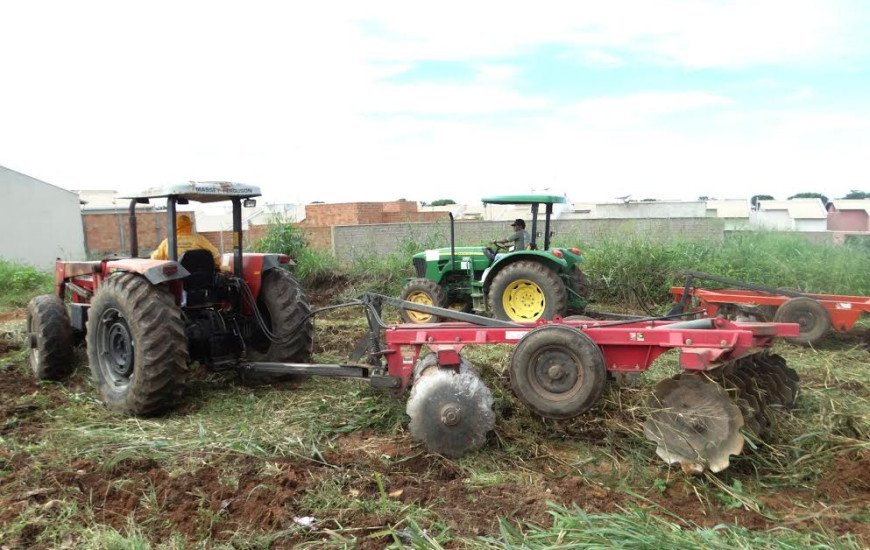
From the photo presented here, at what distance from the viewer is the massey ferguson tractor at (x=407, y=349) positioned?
3.84 meters

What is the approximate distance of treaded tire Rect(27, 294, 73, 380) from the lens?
5875mm

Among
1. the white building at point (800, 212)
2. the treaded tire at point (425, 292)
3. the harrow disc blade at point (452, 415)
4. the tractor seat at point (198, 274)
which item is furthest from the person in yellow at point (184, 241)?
the white building at point (800, 212)

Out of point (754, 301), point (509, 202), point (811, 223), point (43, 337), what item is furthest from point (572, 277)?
point (811, 223)

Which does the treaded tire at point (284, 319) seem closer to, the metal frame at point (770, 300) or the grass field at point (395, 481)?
the grass field at point (395, 481)

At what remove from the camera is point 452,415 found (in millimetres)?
3980

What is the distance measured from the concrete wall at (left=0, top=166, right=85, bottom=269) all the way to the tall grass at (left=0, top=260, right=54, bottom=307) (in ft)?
22.5

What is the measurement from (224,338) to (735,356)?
12.8ft

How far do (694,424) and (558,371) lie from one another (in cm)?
83

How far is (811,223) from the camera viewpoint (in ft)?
101

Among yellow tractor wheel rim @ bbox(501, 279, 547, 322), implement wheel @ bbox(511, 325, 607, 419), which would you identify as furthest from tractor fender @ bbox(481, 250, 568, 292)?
implement wheel @ bbox(511, 325, 607, 419)

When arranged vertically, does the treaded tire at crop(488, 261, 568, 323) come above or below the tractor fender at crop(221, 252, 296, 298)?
below

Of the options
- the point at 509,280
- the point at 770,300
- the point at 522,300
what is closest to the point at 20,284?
the point at 509,280

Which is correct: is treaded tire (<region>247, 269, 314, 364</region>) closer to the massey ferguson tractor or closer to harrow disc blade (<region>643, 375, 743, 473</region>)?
the massey ferguson tractor

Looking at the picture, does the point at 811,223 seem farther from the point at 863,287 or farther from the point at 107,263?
the point at 107,263
